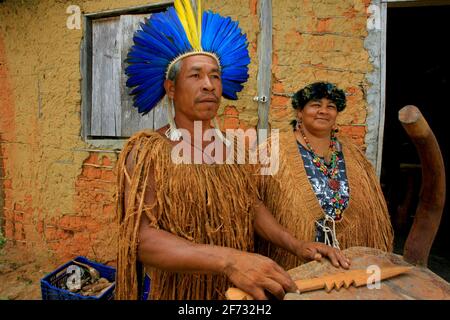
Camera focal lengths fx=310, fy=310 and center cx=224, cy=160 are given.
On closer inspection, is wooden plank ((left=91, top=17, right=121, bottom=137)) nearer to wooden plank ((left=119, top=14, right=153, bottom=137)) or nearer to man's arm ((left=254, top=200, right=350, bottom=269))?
wooden plank ((left=119, top=14, right=153, bottom=137))

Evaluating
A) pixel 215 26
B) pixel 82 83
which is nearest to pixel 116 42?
pixel 82 83

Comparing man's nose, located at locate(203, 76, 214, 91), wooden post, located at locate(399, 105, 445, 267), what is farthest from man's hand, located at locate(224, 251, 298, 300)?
man's nose, located at locate(203, 76, 214, 91)

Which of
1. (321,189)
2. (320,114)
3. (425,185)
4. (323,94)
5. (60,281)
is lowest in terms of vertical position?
(60,281)

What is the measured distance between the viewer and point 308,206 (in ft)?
6.23

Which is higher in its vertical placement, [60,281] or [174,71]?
[174,71]

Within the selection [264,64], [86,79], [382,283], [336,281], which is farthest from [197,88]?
[86,79]

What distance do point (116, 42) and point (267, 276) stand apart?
2922 millimetres

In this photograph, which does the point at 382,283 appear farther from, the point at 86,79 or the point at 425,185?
the point at 86,79

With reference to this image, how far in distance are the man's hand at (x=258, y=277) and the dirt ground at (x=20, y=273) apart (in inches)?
119

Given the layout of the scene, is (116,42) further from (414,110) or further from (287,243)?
(414,110)

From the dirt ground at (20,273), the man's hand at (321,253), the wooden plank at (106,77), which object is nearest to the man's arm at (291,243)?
the man's hand at (321,253)

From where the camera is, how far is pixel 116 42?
315 centimetres

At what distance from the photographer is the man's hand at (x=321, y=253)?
1.27 metres

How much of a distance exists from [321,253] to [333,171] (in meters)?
0.79
